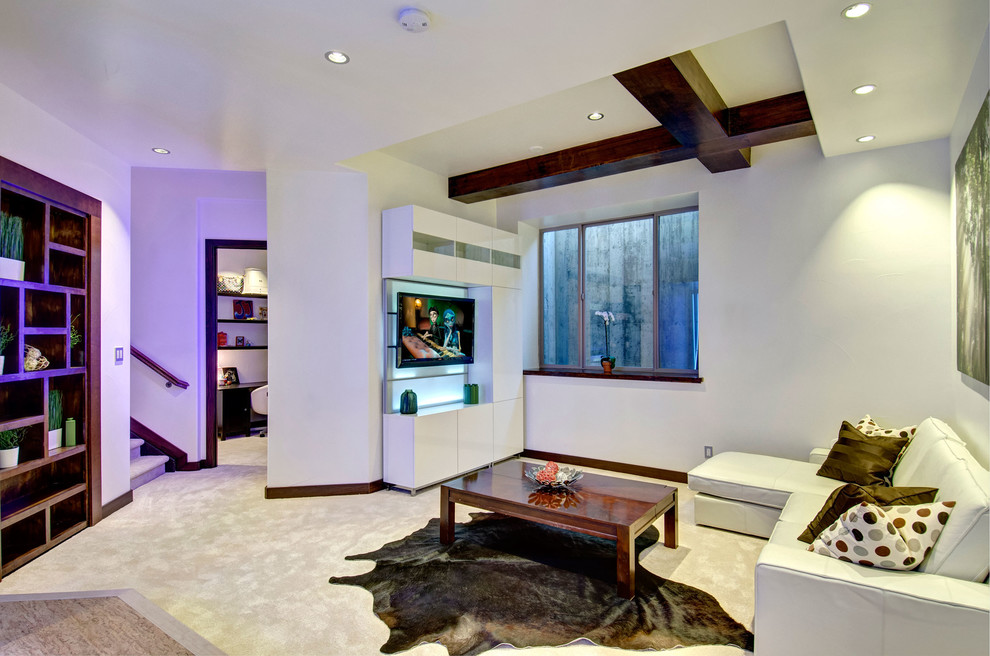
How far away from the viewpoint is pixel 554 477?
3.38 m

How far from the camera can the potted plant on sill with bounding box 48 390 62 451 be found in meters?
3.55

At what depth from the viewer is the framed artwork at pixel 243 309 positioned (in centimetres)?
744

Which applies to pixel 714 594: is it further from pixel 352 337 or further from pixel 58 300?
pixel 58 300

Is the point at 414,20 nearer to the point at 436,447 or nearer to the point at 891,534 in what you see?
the point at 891,534

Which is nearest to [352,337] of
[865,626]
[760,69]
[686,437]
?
[686,437]

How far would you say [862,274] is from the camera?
4.01 meters

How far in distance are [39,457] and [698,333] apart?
490 cm

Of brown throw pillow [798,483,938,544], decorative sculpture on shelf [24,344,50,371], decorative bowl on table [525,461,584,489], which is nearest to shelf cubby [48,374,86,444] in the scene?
decorative sculpture on shelf [24,344,50,371]

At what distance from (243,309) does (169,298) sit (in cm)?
198

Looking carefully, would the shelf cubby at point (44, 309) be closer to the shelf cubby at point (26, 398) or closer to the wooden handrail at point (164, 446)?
the shelf cubby at point (26, 398)

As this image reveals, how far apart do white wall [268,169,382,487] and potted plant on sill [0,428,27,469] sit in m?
1.54

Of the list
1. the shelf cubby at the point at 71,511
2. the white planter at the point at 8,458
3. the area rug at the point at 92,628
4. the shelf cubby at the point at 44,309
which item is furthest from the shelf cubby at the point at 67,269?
the area rug at the point at 92,628

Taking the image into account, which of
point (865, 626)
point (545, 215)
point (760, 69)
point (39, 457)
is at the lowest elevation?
point (865, 626)

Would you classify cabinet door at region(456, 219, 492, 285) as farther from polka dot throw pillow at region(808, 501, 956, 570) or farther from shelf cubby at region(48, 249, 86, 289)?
polka dot throw pillow at region(808, 501, 956, 570)
